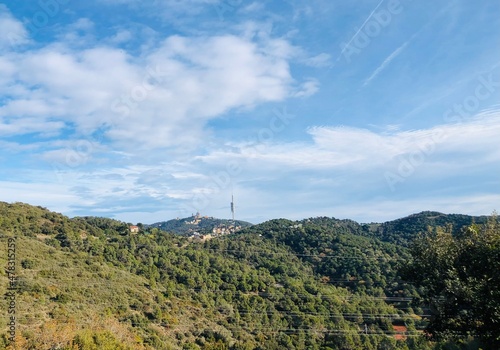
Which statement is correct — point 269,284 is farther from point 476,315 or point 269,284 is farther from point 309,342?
point 476,315

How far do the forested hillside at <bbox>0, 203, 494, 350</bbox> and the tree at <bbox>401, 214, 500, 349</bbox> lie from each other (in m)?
1.88

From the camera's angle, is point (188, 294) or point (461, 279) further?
point (188, 294)

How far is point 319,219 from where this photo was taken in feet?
478

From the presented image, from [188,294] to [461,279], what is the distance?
3931 centimetres

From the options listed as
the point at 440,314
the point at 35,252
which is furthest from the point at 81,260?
the point at 440,314

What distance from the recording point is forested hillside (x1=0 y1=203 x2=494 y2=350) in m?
28.3

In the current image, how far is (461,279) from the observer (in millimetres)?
14016

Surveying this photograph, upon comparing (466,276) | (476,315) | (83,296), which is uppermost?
(466,276)

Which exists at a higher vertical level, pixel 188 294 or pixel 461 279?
pixel 461 279

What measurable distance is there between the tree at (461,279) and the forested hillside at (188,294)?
6.16ft

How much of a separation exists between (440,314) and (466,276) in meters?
2.29

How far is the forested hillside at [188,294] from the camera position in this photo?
92.9 feet

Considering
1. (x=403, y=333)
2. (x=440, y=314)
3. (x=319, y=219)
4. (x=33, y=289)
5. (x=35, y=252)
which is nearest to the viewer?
(x=440, y=314)

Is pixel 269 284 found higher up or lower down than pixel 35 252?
lower down
